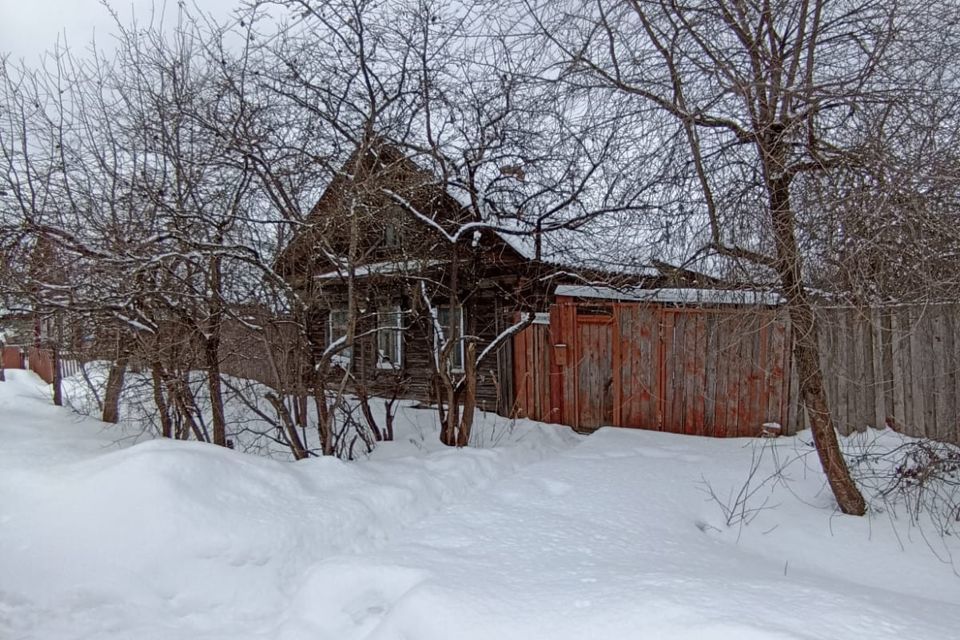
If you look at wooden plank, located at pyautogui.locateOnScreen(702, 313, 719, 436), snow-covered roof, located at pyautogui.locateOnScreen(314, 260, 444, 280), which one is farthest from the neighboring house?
wooden plank, located at pyautogui.locateOnScreen(702, 313, 719, 436)

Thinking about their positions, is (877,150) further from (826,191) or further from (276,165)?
(276,165)

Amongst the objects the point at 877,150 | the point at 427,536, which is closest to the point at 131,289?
the point at 427,536

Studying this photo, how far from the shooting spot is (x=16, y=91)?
5863 mm

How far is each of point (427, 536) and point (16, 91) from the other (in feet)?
20.7

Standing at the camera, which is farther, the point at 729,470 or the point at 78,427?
the point at 78,427

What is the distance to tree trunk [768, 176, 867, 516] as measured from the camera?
12.3 ft

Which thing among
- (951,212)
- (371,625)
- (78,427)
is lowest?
(371,625)

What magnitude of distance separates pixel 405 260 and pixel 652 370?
10.8 feet

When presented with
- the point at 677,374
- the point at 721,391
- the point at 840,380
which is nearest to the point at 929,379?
the point at 840,380

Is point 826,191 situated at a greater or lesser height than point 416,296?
greater

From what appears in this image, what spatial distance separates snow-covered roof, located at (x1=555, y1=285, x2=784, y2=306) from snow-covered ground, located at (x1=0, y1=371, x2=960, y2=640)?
159 cm

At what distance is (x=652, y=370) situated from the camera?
270 inches

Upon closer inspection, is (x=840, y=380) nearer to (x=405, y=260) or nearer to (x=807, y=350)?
(x=807, y=350)

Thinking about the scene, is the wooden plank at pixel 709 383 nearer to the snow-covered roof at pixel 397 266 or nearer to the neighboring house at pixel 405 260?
the neighboring house at pixel 405 260
